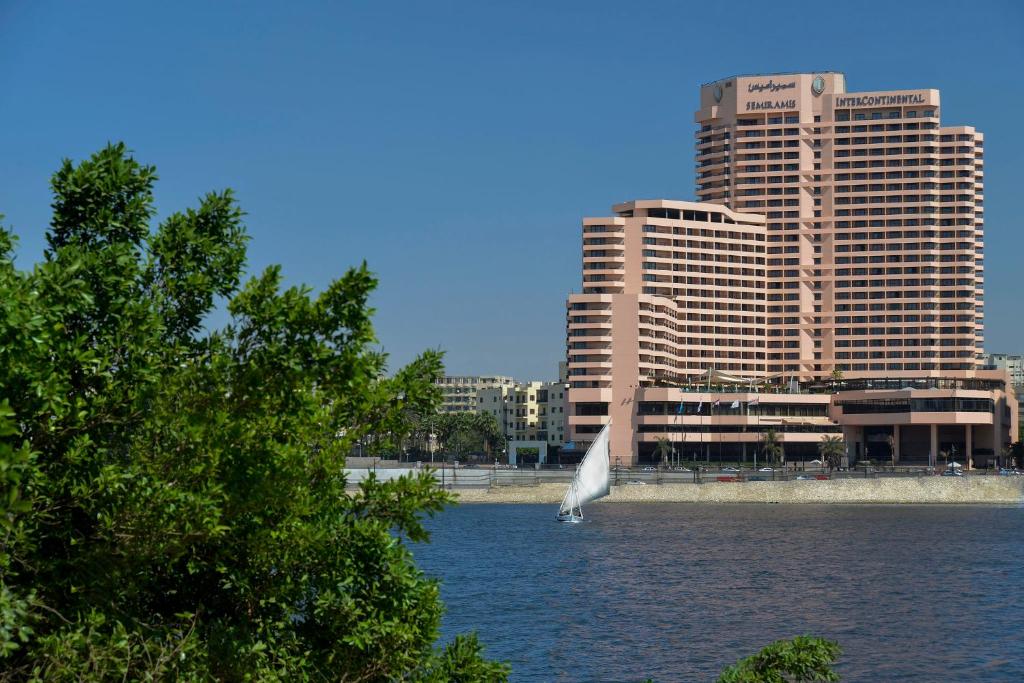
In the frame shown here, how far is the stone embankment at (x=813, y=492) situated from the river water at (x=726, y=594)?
4101 centimetres

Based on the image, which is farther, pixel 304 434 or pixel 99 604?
pixel 304 434

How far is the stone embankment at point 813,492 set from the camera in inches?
7501

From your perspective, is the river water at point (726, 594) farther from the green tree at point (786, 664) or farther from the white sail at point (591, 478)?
the green tree at point (786, 664)

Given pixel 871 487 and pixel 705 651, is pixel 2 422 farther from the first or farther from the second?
pixel 871 487

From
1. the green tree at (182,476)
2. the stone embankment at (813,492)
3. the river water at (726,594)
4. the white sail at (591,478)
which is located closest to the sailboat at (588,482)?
the white sail at (591,478)

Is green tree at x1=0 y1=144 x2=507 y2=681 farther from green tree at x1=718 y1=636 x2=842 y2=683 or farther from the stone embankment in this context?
the stone embankment

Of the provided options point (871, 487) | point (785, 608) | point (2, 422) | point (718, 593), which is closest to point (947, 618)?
point (785, 608)

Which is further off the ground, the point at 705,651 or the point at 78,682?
the point at 78,682

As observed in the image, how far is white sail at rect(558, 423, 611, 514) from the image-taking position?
157 meters

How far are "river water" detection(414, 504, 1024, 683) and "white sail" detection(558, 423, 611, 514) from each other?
8.24 meters

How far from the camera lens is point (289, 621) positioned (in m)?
20.6

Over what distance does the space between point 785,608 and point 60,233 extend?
203ft

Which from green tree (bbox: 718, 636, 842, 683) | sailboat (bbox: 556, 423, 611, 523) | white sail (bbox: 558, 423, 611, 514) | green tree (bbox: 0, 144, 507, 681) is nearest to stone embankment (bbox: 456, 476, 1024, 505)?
sailboat (bbox: 556, 423, 611, 523)

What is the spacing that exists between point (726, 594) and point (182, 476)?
219 feet
